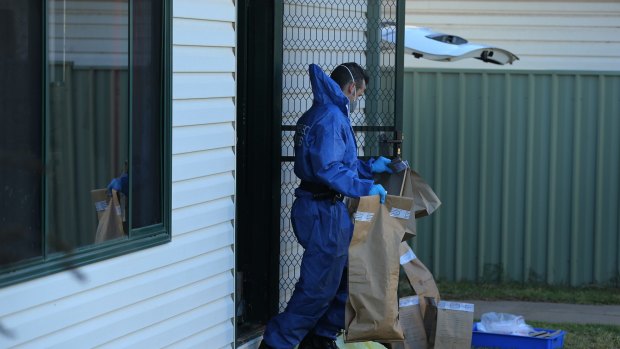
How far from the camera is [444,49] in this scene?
8.73m

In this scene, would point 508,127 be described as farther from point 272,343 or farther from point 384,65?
point 272,343

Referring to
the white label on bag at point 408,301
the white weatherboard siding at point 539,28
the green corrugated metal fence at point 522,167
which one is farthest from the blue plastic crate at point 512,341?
the white weatherboard siding at point 539,28

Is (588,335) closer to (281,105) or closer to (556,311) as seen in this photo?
(556,311)

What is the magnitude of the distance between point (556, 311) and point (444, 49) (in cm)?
248

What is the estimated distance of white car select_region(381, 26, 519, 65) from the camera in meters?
8.66

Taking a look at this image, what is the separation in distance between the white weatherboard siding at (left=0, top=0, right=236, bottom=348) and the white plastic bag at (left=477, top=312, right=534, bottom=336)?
7.21 ft

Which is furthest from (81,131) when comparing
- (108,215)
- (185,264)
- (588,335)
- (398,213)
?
(588,335)

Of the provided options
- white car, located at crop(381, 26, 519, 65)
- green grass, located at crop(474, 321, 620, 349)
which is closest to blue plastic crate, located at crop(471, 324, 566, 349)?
green grass, located at crop(474, 321, 620, 349)

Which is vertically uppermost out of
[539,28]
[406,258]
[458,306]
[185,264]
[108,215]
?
[539,28]

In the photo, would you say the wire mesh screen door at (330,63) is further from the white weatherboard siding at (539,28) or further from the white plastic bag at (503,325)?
the white weatherboard siding at (539,28)

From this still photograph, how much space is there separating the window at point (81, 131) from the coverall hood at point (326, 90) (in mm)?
1360

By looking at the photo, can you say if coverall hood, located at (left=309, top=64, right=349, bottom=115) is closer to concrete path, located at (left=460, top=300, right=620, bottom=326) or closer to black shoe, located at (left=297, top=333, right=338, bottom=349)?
black shoe, located at (left=297, top=333, right=338, bottom=349)

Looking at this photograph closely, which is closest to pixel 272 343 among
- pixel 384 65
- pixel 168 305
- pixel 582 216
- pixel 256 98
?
pixel 168 305

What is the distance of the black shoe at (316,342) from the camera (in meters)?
6.33
